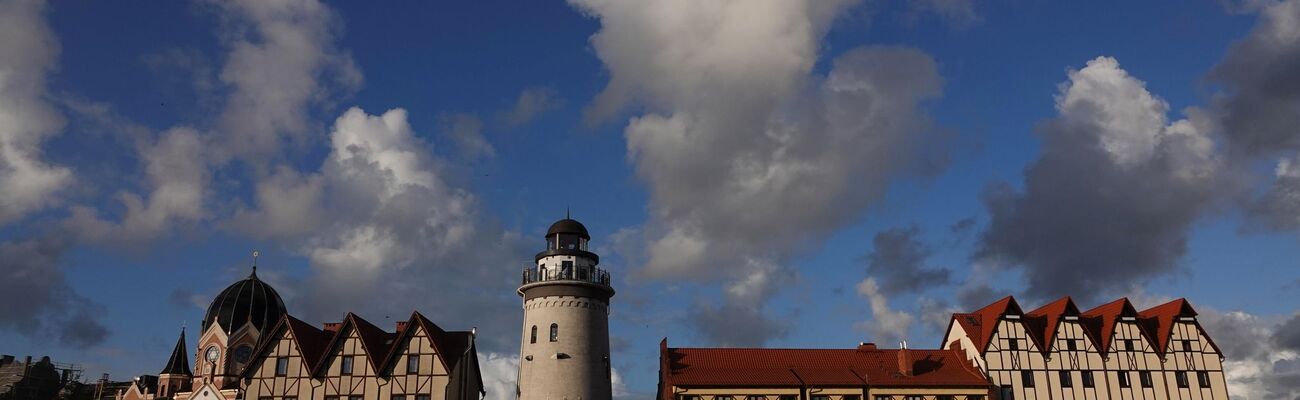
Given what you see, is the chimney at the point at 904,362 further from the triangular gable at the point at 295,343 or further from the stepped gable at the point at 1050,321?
the triangular gable at the point at 295,343

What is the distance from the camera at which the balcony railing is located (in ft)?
190

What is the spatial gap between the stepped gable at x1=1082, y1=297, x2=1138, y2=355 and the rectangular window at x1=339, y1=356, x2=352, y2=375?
144ft

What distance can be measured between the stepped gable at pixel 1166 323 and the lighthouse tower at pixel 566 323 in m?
34.2

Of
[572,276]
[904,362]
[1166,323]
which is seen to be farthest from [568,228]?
[1166,323]

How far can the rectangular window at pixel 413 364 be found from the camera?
53.9 meters

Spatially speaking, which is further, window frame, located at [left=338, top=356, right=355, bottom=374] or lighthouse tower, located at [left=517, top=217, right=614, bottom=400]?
lighthouse tower, located at [left=517, top=217, right=614, bottom=400]

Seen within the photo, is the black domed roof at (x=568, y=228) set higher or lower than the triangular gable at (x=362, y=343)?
higher

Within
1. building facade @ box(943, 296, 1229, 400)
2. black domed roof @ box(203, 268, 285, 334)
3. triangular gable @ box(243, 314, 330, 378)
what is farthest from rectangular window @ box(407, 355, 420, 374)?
building facade @ box(943, 296, 1229, 400)

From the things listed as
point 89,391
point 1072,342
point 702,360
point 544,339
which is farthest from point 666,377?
point 89,391

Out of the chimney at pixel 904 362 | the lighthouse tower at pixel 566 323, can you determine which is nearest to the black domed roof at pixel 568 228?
the lighthouse tower at pixel 566 323

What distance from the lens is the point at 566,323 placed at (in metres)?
56.9

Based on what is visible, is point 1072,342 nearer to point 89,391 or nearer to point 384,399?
point 384,399

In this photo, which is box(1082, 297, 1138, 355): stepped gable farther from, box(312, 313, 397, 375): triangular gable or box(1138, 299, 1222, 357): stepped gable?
box(312, 313, 397, 375): triangular gable

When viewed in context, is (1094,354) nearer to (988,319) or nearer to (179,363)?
(988,319)
